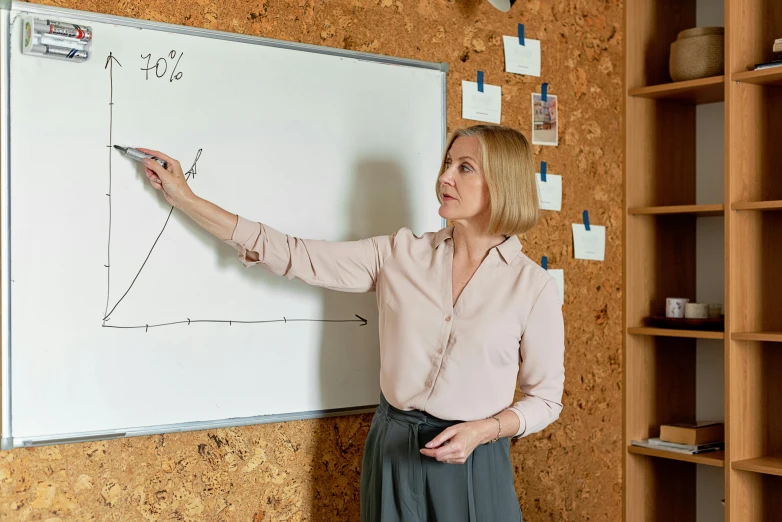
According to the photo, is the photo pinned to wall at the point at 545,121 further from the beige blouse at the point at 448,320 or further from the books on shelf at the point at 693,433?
the books on shelf at the point at 693,433

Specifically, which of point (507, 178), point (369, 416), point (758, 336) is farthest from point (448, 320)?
point (758, 336)

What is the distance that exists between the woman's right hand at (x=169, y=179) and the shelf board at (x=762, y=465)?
1.77 meters

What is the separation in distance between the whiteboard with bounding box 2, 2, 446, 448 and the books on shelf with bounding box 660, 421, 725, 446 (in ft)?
3.59

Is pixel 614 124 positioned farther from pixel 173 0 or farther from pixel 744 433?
pixel 173 0

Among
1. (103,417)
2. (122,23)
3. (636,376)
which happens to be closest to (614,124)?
(636,376)

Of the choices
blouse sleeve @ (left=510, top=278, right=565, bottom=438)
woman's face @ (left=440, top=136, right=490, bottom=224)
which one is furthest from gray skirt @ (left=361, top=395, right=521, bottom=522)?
woman's face @ (left=440, top=136, right=490, bottom=224)

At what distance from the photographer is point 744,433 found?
98.3 inches

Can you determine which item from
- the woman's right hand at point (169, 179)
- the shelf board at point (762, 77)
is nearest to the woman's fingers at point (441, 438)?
the woman's right hand at point (169, 179)

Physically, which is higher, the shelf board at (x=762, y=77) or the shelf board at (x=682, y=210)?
the shelf board at (x=762, y=77)

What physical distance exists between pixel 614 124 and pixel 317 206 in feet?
3.89

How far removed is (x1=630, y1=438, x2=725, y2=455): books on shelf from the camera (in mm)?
2581

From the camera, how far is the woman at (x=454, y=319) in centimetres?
183

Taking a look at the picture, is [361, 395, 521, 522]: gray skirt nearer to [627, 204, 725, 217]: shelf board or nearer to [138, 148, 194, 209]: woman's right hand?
[138, 148, 194, 209]: woman's right hand

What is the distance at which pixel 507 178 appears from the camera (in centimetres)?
190
